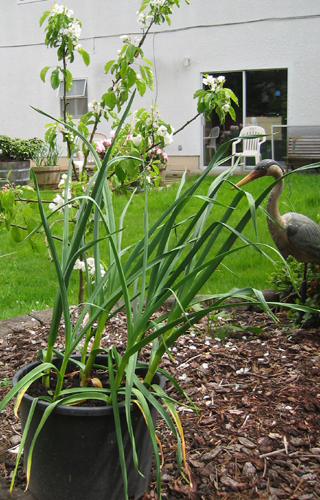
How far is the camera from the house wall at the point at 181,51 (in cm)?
1032

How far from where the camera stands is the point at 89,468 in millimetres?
1570

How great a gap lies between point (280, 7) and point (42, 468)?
34.5 feet

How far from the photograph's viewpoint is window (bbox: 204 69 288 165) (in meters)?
10.7

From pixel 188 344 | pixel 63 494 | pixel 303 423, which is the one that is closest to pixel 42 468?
pixel 63 494

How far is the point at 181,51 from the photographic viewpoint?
1121 cm

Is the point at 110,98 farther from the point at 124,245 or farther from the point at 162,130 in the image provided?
the point at 124,245

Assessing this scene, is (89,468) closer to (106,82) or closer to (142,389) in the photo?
(142,389)

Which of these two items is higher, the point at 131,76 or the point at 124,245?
the point at 131,76

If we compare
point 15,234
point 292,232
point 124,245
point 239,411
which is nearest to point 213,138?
point 124,245

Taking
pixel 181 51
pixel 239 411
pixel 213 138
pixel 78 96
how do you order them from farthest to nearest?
pixel 78 96, pixel 213 138, pixel 181 51, pixel 239 411

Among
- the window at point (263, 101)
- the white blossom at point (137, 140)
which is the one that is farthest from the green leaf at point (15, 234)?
the window at point (263, 101)

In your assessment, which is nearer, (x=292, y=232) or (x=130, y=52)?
(x=130, y=52)

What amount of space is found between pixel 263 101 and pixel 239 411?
9827mm

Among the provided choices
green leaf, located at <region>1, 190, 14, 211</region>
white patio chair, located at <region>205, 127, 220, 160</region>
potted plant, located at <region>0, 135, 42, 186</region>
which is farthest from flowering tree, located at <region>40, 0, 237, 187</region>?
white patio chair, located at <region>205, 127, 220, 160</region>
